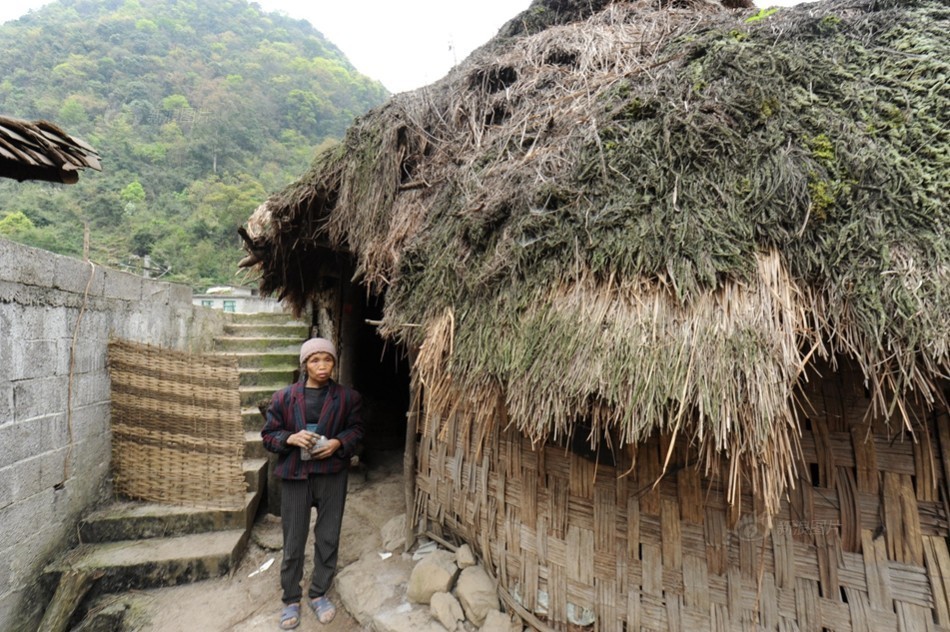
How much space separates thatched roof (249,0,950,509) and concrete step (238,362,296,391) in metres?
3.29

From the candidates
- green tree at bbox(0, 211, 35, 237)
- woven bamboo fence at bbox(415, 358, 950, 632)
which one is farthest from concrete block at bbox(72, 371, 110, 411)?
green tree at bbox(0, 211, 35, 237)

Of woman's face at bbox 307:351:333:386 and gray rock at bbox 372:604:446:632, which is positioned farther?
woman's face at bbox 307:351:333:386

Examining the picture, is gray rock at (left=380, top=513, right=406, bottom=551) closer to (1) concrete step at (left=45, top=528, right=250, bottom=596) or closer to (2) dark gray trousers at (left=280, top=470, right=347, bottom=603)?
(2) dark gray trousers at (left=280, top=470, right=347, bottom=603)

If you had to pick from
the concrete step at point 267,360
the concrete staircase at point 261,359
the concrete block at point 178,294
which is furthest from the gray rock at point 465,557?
the concrete block at point 178,294

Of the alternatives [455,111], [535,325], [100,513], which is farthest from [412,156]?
[100,513]

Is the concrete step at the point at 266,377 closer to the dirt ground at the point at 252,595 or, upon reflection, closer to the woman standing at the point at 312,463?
the dirt ground at the point at 252,595

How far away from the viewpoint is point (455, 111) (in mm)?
3447

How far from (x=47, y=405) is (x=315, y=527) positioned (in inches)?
81.1

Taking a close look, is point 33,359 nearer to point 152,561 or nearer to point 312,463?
point 152,561

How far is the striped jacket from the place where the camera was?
2.75 metres

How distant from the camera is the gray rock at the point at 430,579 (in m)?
2.73

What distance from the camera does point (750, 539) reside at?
194 centimetres

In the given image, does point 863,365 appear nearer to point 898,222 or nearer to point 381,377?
point 898,222

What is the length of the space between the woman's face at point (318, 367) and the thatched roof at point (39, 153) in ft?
5.03
